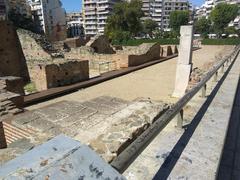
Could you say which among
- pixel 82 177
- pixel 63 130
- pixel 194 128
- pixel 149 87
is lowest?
pixel 149 87

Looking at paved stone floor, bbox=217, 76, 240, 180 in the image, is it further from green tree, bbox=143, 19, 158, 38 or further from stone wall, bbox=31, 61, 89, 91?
green tree, bbox=143, 19, 158, 38

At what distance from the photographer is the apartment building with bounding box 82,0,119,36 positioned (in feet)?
298

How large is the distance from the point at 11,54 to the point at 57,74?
6890mm

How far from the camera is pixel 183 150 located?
1.86 m

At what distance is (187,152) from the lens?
6.01 feet

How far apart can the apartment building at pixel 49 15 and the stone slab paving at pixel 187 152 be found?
220ft

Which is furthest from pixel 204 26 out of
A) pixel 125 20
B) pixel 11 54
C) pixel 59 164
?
pixel 59 164

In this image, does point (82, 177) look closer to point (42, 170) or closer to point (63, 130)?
point (42, 170)

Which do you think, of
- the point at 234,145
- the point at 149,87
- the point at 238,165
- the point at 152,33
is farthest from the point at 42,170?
the point at 152,33

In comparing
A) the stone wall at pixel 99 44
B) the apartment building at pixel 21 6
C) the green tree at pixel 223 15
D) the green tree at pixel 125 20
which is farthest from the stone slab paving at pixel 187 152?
the apartment building at pixel 21 6

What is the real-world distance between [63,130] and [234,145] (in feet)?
9.36

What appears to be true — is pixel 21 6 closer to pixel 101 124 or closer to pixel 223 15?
pixel 223 15

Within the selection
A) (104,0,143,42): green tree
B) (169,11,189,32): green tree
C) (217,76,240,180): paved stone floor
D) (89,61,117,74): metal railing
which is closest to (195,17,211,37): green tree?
(169,11,189,32): green tree

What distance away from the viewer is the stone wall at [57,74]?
10062 mm
